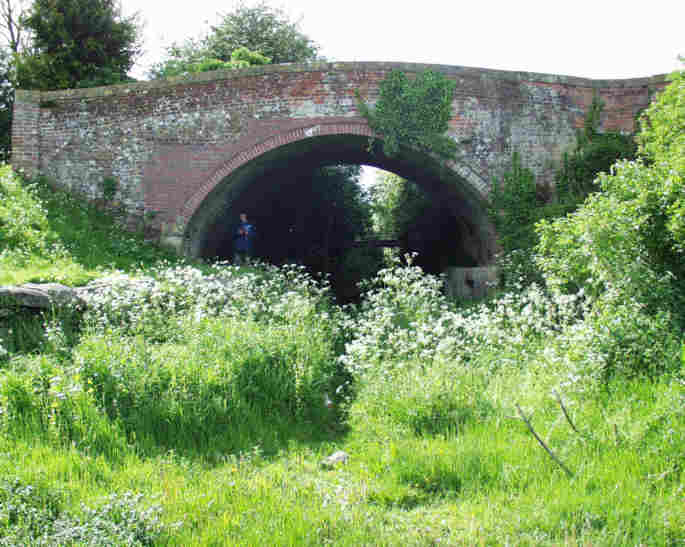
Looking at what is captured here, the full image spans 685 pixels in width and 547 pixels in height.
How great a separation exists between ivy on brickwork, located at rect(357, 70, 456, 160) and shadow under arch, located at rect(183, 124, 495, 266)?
1.11ft

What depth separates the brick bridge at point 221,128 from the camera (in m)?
11.1

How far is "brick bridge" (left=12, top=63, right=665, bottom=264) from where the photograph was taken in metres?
11.1

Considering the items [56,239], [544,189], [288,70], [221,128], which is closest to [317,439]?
[56,239]

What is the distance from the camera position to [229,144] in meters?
11.1

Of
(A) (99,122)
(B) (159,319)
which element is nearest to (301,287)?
(B) (159,319)

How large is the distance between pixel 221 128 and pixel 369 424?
27.8 ft

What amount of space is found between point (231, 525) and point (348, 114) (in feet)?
31.5

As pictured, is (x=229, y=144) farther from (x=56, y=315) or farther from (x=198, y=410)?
(x=198, y=410)

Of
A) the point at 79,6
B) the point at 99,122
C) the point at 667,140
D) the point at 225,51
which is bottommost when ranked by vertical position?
the point at 667,140

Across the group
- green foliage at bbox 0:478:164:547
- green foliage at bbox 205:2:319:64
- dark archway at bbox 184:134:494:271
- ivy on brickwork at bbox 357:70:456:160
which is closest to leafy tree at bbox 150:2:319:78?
green foliage at bbox 205:2:319:64

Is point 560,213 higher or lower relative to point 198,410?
higher

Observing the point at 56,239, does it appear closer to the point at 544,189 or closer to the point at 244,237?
the point at 244,237

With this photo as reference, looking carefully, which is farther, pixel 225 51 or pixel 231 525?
pixel 225 51

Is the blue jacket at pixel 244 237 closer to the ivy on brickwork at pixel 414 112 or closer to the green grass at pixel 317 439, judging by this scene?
the ivy on brickwork at pixel 414 112
